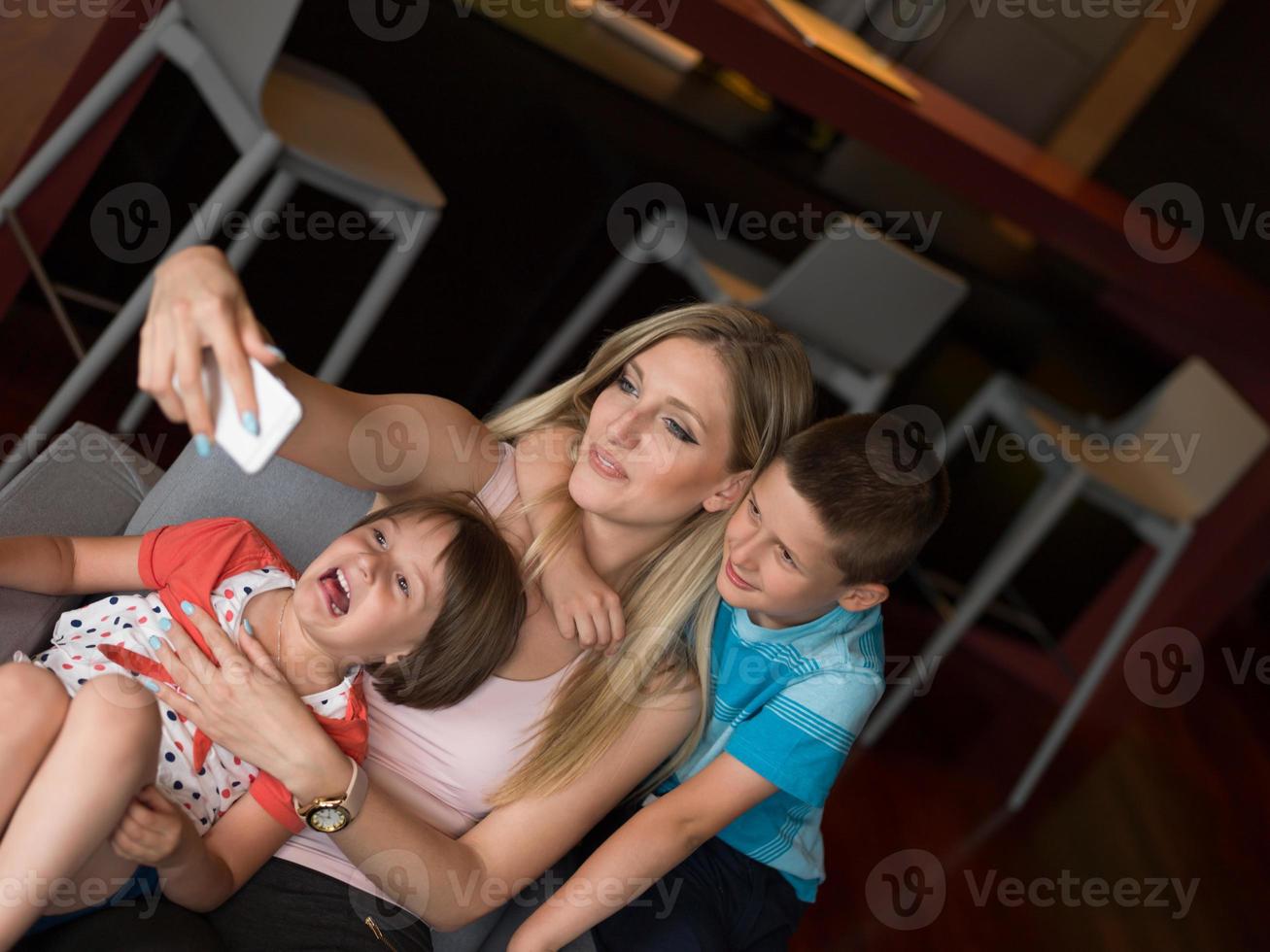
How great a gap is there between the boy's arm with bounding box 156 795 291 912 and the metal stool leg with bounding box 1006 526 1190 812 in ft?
7.06

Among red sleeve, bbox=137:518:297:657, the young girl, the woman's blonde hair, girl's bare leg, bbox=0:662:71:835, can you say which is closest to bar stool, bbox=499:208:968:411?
the woman's blonde hair

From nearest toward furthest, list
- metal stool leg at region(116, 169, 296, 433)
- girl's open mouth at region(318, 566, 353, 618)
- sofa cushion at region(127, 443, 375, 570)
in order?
girl's open mouth at region(318, 566, 353, 618) → sofa cushion at region(127, 443, 375, 570) → metal stool leg at region(116, 169, 296, 433)

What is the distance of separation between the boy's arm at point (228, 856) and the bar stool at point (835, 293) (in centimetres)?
145

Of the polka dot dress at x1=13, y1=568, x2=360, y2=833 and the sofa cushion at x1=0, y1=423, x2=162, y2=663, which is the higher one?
the polka dot dress at x1=13, y1=568, x2=360, y2=833

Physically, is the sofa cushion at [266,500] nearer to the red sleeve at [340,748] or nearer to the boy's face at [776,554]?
the red sleeve at [340,748]

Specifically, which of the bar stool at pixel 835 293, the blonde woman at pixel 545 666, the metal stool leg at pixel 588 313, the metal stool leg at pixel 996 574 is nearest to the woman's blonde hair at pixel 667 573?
the blonde woman at pixel 545 666

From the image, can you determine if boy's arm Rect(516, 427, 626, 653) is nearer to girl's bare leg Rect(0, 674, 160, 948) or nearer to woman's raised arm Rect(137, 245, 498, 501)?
woman's raised arm Rect(137, 245, 498, 501)

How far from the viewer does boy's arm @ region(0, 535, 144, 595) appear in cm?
122

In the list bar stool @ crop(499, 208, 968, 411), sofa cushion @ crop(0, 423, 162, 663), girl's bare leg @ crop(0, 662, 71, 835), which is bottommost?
sofa cushion @ crop(0, 423, 162, 663)

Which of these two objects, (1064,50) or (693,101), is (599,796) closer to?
(693,101)

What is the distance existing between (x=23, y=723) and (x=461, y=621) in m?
0.40

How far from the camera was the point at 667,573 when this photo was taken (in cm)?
140

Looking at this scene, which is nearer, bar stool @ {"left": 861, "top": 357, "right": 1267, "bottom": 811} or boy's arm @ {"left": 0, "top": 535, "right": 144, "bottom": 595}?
boy's arm @ {"left": 0, "top": 535, "right": 144, "bottom": 595}

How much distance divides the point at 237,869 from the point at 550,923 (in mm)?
304
